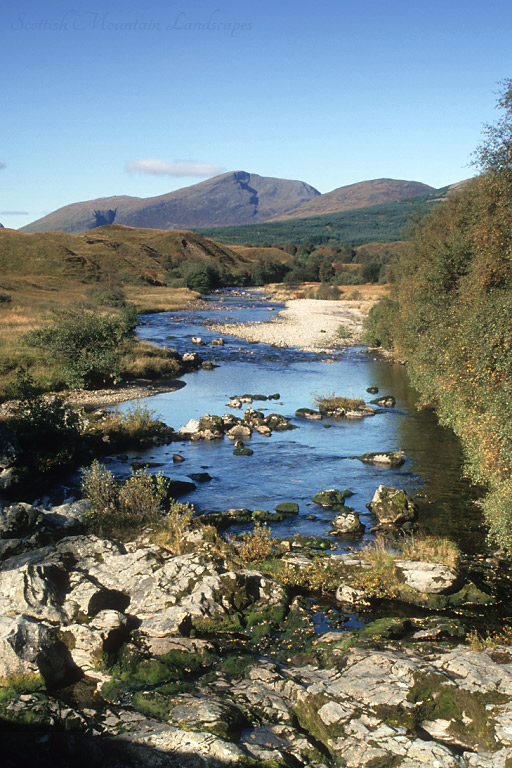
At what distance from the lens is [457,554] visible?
15.2m

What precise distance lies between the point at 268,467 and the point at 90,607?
478 inches

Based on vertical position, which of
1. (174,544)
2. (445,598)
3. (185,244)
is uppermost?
(185,244)

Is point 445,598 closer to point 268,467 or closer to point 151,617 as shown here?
point 151,617

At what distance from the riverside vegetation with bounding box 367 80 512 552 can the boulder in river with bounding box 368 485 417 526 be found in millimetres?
2095

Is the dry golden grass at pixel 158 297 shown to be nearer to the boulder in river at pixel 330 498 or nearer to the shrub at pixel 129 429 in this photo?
the shrub at pixel 129 429

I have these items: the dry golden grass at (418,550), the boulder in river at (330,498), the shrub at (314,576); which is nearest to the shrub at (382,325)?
the boulder in river at (330,498)

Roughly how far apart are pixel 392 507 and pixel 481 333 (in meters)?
5.69

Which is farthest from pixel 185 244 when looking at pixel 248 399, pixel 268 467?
pixel 268 467

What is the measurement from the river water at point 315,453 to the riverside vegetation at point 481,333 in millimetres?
1635

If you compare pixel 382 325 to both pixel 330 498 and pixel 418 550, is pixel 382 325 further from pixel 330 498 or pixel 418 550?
pixel 418 550

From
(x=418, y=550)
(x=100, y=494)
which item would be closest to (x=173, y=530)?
(x=100, y=494)

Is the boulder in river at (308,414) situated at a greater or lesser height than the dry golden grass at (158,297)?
lesser

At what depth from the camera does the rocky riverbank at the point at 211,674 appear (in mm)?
7887

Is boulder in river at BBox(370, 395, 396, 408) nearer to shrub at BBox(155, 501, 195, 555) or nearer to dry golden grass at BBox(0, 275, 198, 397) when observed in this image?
dry golden grass at BBox(0, 275, 198, 397)
